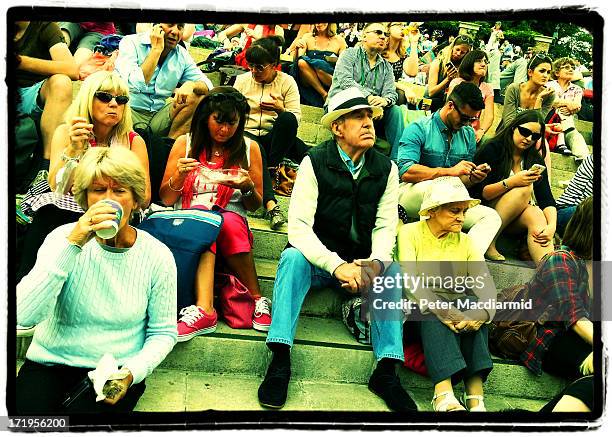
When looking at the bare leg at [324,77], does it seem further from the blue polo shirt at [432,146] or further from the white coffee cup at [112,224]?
the white coffee cup at [112,224]

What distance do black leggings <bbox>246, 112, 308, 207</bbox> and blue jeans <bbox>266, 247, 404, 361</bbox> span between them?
0.47 metres

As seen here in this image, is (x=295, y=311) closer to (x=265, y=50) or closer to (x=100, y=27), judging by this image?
(x=265, y=50)

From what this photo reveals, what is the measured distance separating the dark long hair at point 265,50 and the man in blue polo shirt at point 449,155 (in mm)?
819

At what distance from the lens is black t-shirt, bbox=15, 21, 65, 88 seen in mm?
4160

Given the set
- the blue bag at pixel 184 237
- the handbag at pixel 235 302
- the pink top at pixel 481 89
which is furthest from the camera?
the pink top at pixel 481 89

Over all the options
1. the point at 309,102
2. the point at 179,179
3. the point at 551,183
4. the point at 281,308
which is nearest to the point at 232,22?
the point at 309,102

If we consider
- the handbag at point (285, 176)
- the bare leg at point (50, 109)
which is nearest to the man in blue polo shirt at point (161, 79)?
the bare leg at point (50, 109)

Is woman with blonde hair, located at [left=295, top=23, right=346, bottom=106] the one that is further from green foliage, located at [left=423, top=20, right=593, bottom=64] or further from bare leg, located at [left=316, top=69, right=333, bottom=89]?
green foliage, located at [left=423, top=20, right=593, bottom=64]

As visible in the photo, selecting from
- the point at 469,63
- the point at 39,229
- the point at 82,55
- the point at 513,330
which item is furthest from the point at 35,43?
the point at 513,330

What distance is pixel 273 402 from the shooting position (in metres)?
4.00

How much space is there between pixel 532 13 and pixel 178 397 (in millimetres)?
2696

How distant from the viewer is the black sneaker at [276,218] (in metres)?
4.44

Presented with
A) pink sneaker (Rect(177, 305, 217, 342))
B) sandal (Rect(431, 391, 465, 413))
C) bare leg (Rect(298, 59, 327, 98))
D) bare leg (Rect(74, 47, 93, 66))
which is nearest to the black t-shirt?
bare leg (Rect(74, 47, 93, 66))

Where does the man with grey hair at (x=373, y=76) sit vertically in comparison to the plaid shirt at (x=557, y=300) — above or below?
above
